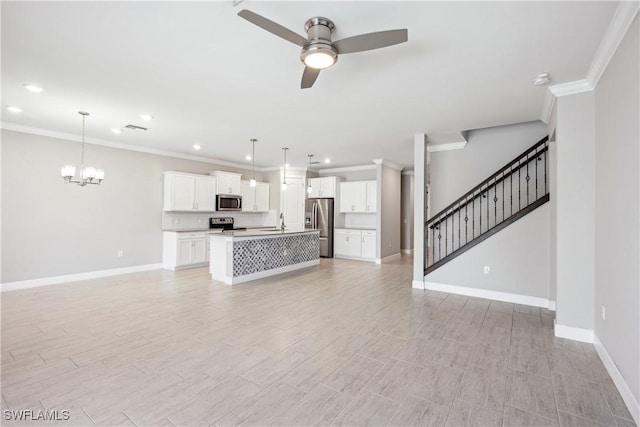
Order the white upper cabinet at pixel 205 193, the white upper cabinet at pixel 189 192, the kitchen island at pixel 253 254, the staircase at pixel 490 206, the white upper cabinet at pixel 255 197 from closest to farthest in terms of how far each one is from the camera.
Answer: the staircase at pixel 490 206 < the kitchen island at pixel 253 254 < the white upper cabinet at pixel 189 192 < the white upper cabinet at pixel 205 193 < the white upper cabinet at pixel 255 197

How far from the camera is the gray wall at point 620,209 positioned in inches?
80.3

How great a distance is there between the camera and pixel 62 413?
1.96 metres

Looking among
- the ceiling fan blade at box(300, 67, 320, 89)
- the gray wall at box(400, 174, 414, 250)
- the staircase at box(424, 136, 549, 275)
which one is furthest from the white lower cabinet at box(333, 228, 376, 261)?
the ceiling fan blade at box(300, 67, 320, 89)

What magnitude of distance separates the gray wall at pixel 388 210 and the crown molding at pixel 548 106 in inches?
154

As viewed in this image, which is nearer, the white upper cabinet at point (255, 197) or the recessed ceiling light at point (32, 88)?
the recessed ceiling light at point (32, 88)

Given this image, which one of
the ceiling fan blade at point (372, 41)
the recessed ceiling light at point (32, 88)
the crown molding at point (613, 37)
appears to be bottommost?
the ceiling fan blade at point (372, 41)

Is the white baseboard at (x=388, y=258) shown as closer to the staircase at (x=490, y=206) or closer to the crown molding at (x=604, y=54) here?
the staircase at (x=490, y=206)

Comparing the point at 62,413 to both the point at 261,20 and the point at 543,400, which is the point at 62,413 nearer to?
the point at 261,20

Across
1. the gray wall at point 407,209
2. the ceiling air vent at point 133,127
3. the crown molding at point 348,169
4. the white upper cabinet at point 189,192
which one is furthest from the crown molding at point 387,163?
the ceiling air vent at point 133,127

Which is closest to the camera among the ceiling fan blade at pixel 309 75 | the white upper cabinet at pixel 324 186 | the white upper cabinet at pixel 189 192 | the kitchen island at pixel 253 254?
the ceiling fan blade at pixel 309 75

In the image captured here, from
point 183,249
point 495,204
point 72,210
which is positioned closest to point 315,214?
point 183,249

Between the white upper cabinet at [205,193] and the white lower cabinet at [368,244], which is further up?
the white upper cabinet at [205,193]

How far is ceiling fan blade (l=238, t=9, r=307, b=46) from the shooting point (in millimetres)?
1726

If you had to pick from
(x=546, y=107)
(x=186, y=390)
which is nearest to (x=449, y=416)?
(x=186, y=390)
